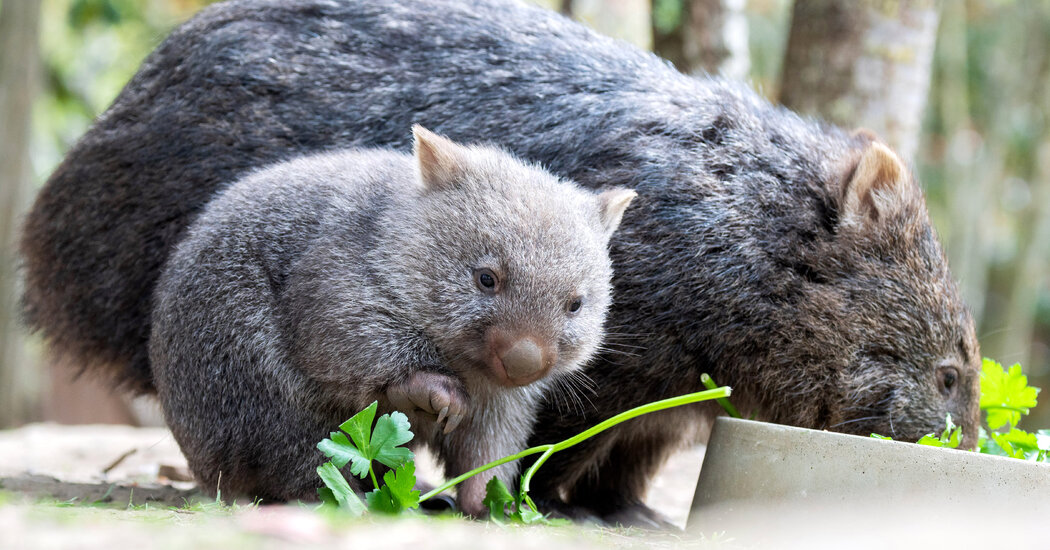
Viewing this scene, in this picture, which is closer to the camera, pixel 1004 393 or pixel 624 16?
pixel 1004 393

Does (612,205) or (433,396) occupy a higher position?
(612,205)

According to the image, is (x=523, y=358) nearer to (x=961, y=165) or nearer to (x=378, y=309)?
(x=378, y=309)

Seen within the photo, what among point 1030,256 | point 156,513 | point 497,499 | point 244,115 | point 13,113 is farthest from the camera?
point 1030,256

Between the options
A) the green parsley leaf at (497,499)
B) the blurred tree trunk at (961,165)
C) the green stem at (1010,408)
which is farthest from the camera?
the blurred tree trunk at (961,165)

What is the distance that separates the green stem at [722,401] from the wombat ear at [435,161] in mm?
1410

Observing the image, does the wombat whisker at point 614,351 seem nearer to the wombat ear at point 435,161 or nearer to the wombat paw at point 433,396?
the wombat paw at point 433,396

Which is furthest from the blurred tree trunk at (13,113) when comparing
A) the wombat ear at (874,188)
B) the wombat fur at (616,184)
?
the wombat ear at (874,188)

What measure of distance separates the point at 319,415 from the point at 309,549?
180 cm

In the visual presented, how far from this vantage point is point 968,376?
188 inches

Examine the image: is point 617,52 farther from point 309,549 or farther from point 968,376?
point 309,549

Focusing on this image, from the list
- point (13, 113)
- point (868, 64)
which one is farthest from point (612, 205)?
point (13, 113)

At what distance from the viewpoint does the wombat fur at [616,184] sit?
183 inches

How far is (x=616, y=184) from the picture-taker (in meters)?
4.84

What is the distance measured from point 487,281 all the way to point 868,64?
167 inches
